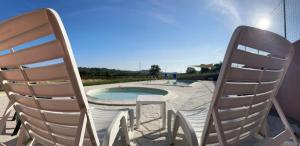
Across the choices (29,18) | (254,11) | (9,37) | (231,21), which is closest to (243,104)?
(29,18)

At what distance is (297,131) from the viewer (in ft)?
11.1

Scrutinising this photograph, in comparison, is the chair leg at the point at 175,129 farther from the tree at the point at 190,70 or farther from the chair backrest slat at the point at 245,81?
the tree at the point at 190,70

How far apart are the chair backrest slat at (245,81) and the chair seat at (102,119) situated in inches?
52.8

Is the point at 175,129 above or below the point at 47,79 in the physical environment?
below

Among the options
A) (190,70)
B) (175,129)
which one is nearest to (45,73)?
(175,129)

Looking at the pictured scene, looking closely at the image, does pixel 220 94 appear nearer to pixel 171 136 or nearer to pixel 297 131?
pixel 171 136

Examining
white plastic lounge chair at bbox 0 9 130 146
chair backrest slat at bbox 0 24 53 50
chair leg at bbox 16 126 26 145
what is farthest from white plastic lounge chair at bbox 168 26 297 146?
chair leg at bbox 16 126 26 145

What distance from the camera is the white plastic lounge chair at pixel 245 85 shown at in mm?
1154

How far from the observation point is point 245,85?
1364mm

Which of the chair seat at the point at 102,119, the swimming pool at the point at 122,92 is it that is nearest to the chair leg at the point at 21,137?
the chair seat at the point at 102,119

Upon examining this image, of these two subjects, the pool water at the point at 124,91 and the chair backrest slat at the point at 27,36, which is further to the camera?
the pool water at the point at 124,91

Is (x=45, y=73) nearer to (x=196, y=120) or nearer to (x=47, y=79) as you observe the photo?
(x=47, y=79)

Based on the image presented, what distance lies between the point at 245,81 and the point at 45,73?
4.82ft

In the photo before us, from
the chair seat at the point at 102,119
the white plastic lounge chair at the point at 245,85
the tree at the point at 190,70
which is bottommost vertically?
the tree at the point at 190,70
